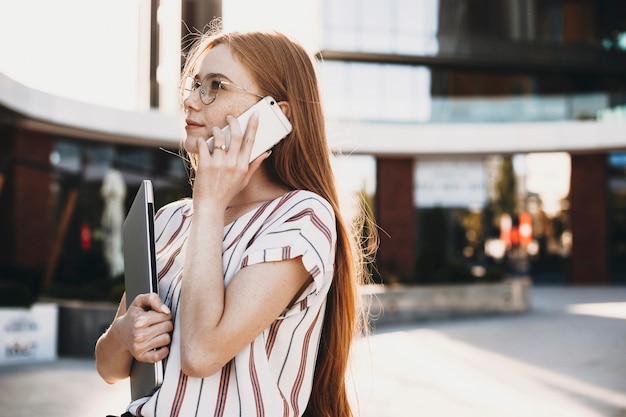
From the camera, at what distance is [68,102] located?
18016mm

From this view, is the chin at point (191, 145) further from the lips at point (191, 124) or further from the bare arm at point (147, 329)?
the bare arm at point (147, 329)

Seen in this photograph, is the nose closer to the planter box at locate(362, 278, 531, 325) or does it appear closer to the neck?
the neck

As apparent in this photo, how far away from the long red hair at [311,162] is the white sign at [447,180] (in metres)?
24.4

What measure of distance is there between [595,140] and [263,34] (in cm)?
2386

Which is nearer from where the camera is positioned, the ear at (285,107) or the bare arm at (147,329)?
the bare arm at (147,329)

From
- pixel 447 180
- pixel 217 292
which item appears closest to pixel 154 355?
pixel 217 292

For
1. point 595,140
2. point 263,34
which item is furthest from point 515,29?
point 263,34

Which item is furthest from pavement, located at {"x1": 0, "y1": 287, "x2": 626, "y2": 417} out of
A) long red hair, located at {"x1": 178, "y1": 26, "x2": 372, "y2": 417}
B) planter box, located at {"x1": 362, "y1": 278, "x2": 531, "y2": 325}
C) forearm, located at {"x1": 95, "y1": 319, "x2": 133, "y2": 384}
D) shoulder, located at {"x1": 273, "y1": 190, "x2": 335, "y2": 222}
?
shoulder, located at {"x1": 273, "y1": 190, "x2": 335, "y2": 222}

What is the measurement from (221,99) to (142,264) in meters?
0.42

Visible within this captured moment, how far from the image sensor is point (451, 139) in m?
24.0

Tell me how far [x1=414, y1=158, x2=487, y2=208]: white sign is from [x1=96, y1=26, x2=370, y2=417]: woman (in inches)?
962

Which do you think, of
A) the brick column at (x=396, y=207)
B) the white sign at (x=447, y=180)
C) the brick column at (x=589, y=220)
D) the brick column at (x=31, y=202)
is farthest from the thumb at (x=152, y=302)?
the brick column at (x=589, y=220)

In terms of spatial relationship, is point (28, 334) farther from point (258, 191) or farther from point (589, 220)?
point (589, 220)

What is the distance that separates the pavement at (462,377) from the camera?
665 centimetres
